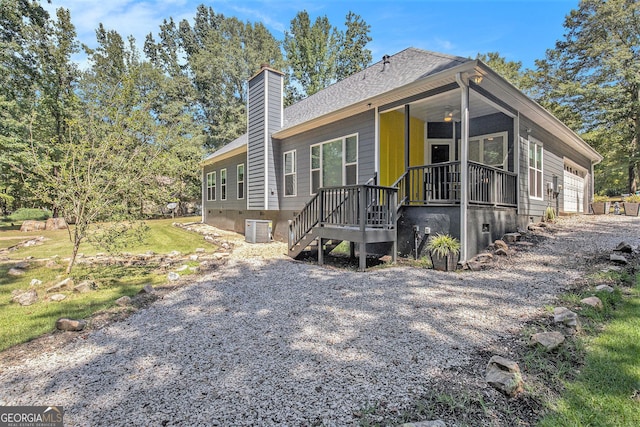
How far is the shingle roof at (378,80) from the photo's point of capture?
23.0 ft

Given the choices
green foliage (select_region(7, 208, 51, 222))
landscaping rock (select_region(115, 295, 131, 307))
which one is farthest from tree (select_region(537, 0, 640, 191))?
green foliage (select_region(7, 208, 51, 222))

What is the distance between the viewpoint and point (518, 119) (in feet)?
26.1

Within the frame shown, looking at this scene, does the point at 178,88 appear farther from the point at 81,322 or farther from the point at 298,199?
the point at 81,322

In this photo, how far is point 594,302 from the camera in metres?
3.38

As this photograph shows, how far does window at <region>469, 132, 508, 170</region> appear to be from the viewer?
8383 mm

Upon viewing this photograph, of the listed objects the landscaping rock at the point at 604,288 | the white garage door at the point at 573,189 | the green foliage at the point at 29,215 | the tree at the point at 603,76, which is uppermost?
the tree at the point at 603,76

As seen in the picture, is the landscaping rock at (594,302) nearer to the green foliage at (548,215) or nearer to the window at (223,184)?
the green foliage at (548,215)

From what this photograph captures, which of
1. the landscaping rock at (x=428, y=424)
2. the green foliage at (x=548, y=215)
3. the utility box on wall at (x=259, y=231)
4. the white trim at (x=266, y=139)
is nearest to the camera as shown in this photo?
the landscaping rock at (x=428, y=424)

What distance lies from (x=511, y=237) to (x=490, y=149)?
9.91ft

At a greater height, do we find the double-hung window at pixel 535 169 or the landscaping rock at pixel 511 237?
the double-hung window at pixel 535 169

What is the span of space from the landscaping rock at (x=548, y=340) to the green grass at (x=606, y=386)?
201 mm

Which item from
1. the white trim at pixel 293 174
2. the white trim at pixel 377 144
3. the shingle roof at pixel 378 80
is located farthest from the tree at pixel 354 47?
the white trim at pixel 377 144

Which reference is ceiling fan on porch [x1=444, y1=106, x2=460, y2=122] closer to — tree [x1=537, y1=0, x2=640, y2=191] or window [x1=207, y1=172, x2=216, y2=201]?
window [x1=207, y1=172, x2=216, y2=201]

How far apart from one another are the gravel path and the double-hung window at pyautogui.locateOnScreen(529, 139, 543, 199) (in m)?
4.38
